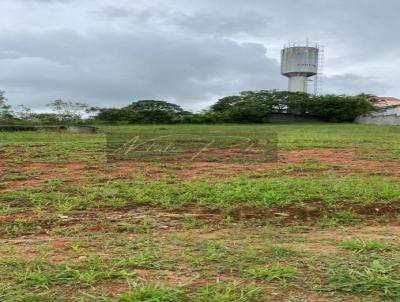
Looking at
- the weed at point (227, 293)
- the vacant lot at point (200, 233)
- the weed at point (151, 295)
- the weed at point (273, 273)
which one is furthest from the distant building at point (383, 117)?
the weed at point (151, 295)

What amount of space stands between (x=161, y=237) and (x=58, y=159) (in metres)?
5.44

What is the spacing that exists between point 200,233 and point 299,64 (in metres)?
34.7

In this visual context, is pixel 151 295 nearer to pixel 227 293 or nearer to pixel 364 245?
pixel 227 293

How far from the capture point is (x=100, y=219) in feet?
12.7

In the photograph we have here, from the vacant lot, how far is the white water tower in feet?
99.4

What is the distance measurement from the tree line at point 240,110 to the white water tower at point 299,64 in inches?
287

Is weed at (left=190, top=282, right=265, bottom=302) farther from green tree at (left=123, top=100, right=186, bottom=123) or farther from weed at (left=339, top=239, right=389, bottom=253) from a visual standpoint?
green tree at (left=123, top=100, right=186, bottom=123)

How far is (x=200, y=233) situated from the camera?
3.41 meters

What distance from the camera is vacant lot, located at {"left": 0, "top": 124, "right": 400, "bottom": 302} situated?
226 cm

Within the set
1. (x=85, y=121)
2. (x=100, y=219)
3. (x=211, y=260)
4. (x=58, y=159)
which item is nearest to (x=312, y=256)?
(x=211, y=260)

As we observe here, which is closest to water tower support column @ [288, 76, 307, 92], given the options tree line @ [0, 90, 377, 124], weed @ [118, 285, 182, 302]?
tree line @ [0, 90, 377, 124]

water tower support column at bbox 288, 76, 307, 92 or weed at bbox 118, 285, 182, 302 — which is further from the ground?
water tower support column at bbox 288, 76, 307, 92

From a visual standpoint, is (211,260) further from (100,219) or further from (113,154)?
(113,154)

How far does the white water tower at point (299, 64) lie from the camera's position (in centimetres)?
3625
